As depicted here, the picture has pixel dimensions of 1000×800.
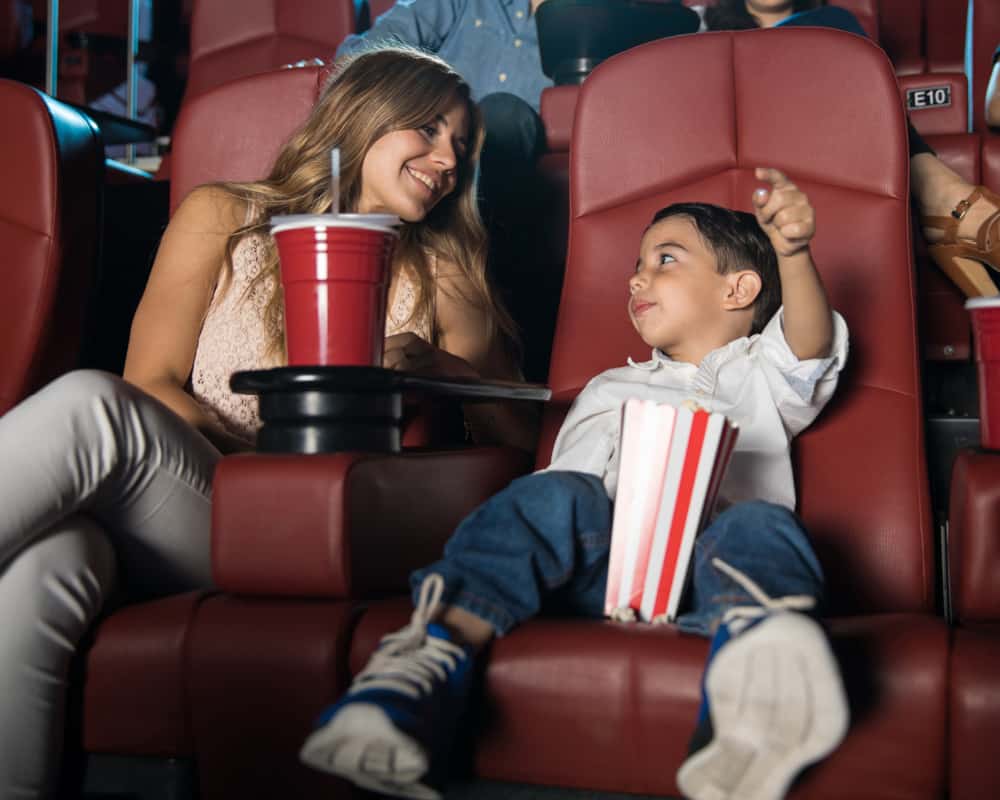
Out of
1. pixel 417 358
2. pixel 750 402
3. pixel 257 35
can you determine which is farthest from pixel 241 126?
pixel 257 35

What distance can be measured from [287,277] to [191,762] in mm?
429

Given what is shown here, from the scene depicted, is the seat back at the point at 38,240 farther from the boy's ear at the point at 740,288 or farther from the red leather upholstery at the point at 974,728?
the red leather upholstery at the point at 974,728

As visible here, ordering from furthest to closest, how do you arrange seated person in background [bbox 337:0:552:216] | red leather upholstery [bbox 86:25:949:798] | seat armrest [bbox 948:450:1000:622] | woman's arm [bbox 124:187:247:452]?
seated person in background [bbox 337:0:552:216], woman's arm [bbox 124:187:247:452], seat armrest [bbox 948:450:1000:622], red leather upholstery [bbox 86:25:949:798]

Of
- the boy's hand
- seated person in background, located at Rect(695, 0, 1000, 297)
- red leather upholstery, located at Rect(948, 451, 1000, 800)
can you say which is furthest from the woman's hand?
seated person in background, located at Rect(695, 0, 1000, 297)

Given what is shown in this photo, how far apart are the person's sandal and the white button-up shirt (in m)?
0.57

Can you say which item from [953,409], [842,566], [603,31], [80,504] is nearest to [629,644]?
[842,566]

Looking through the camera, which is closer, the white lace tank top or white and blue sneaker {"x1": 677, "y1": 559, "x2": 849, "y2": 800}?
white and blue sneaker {"x1": 677, "y1": 559, "x2": 849, "y2": 800}

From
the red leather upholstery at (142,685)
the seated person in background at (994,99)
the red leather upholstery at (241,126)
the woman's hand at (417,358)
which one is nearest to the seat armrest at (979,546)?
the woman's hand at (417,358)

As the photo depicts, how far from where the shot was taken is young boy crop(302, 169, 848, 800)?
782 millimetres

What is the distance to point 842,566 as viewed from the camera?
48.3 inches

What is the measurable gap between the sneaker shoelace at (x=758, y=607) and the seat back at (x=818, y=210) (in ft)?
1.13

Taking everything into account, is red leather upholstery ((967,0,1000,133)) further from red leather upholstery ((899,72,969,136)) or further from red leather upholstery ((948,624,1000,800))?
red leather upholstery ((948,624,1000,800))

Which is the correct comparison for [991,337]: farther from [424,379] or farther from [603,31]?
[603,31]

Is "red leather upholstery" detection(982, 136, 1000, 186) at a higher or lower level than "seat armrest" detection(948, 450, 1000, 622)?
higher
